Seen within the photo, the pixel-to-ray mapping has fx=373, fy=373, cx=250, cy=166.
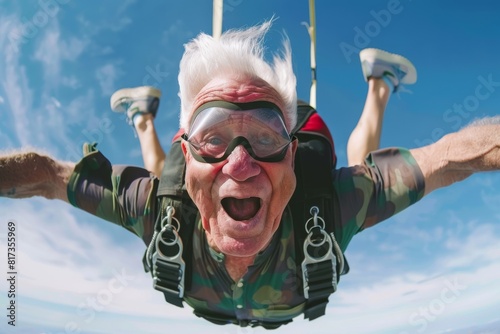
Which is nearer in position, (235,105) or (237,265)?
(235,105)

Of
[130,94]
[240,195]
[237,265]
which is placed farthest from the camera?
[130,94]

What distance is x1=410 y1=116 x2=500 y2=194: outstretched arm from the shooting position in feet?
6.69

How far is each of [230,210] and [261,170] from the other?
0.82ft

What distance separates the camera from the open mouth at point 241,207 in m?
1.84

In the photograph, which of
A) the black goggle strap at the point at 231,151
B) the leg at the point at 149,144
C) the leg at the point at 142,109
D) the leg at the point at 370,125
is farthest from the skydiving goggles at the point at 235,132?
the leg at the point at 142,109

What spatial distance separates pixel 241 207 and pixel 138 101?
294cm

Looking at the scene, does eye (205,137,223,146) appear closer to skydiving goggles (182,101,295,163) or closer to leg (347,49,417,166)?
skydiving goggles (182,101,295,163)

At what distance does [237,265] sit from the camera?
220 centimetres

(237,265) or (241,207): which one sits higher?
(241,207)

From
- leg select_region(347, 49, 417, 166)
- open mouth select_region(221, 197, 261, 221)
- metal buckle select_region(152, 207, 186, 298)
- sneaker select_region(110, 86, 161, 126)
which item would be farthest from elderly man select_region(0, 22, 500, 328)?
sneaker select_region(110, 86, 161, 126)

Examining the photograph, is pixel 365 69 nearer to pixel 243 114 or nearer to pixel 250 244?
pixel 243 114

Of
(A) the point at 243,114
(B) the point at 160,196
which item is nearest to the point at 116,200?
(B) the point at 160,196

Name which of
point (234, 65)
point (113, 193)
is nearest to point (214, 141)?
point (234, 65)

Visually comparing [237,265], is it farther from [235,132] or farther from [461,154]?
[461,154]
